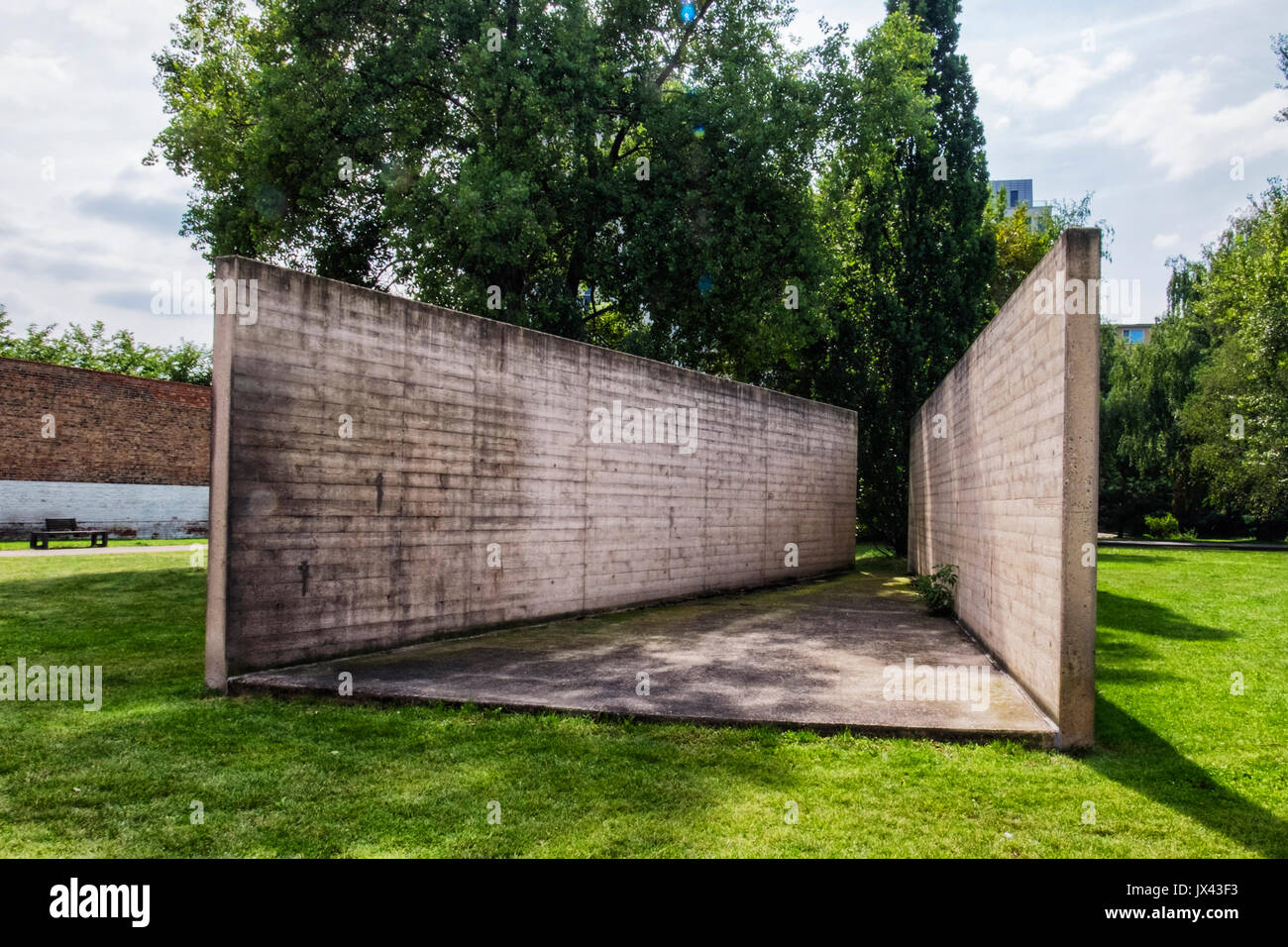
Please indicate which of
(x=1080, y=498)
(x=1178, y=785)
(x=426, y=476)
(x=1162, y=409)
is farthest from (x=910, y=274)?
(x=1178, y=785)

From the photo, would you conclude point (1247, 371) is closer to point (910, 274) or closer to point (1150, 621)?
point (910, 274)

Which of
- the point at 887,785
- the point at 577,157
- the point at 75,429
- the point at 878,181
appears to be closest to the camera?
the point at 887,785

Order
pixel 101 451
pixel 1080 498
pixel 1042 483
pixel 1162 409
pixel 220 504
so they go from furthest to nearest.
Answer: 1. pixel 1162 409
2. pixel 101 451
3. pixel 220 504
4. pixel 1042 483
5. pixel 1080 498

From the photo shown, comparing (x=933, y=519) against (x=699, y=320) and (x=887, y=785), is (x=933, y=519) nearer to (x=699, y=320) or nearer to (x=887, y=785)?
(x=699, y=320)

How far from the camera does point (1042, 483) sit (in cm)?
600

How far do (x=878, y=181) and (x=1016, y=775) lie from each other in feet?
65.2

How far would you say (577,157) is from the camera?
16391mm

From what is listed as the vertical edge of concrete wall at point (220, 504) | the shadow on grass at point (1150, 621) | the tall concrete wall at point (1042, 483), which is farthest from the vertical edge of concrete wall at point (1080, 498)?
the vertical edge of concrete wall at point (220, 504)

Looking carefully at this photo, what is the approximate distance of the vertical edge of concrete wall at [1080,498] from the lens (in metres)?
5.13

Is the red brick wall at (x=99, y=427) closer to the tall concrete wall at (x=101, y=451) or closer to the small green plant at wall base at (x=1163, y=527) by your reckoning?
the tall concrete wall at (x=101, y=451)

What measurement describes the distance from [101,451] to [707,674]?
79.8ft

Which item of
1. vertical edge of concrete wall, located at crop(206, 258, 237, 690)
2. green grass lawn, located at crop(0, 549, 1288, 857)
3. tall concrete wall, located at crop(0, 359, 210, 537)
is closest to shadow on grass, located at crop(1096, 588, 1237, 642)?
green grass lawn, located at crop(0, 549, 1288, 857)

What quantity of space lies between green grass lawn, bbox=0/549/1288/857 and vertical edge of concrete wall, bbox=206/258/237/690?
0.96 ft
